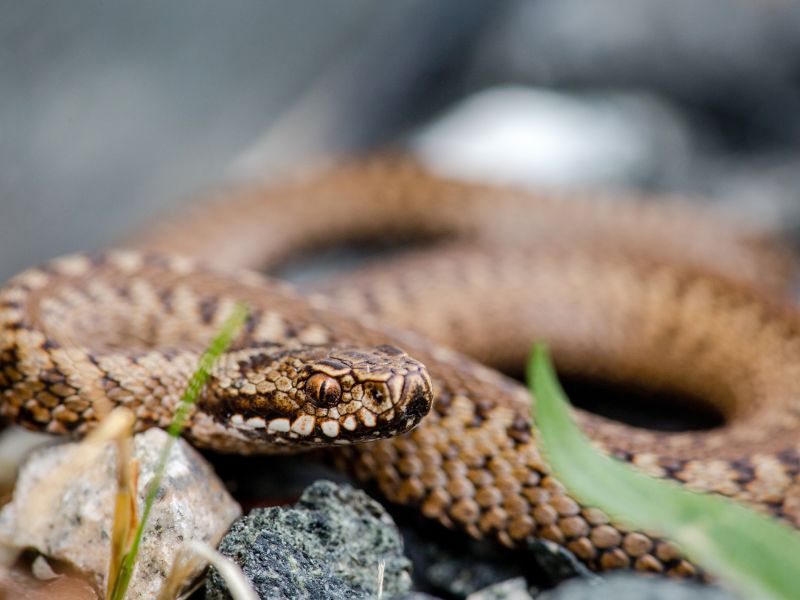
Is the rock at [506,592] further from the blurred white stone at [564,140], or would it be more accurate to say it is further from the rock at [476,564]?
the blurred white stone at [564,140]

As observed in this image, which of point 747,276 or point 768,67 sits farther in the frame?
point 768,67

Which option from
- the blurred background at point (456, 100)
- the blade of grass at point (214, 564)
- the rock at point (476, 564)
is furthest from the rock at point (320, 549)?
the blurred background at point (456, 100)

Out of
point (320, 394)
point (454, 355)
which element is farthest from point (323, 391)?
point (454, 355)

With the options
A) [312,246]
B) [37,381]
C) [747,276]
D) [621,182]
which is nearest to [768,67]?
[621,182]

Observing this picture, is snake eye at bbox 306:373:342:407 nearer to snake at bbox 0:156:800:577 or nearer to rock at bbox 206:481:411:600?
snake at bbox 0:156:800:577

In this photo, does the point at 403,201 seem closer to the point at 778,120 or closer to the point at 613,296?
the point at 613,296

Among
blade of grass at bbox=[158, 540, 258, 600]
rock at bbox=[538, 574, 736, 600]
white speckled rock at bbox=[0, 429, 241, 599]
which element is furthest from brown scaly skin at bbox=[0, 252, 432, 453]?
rock at bbox=[538, 574, 736, 600]
